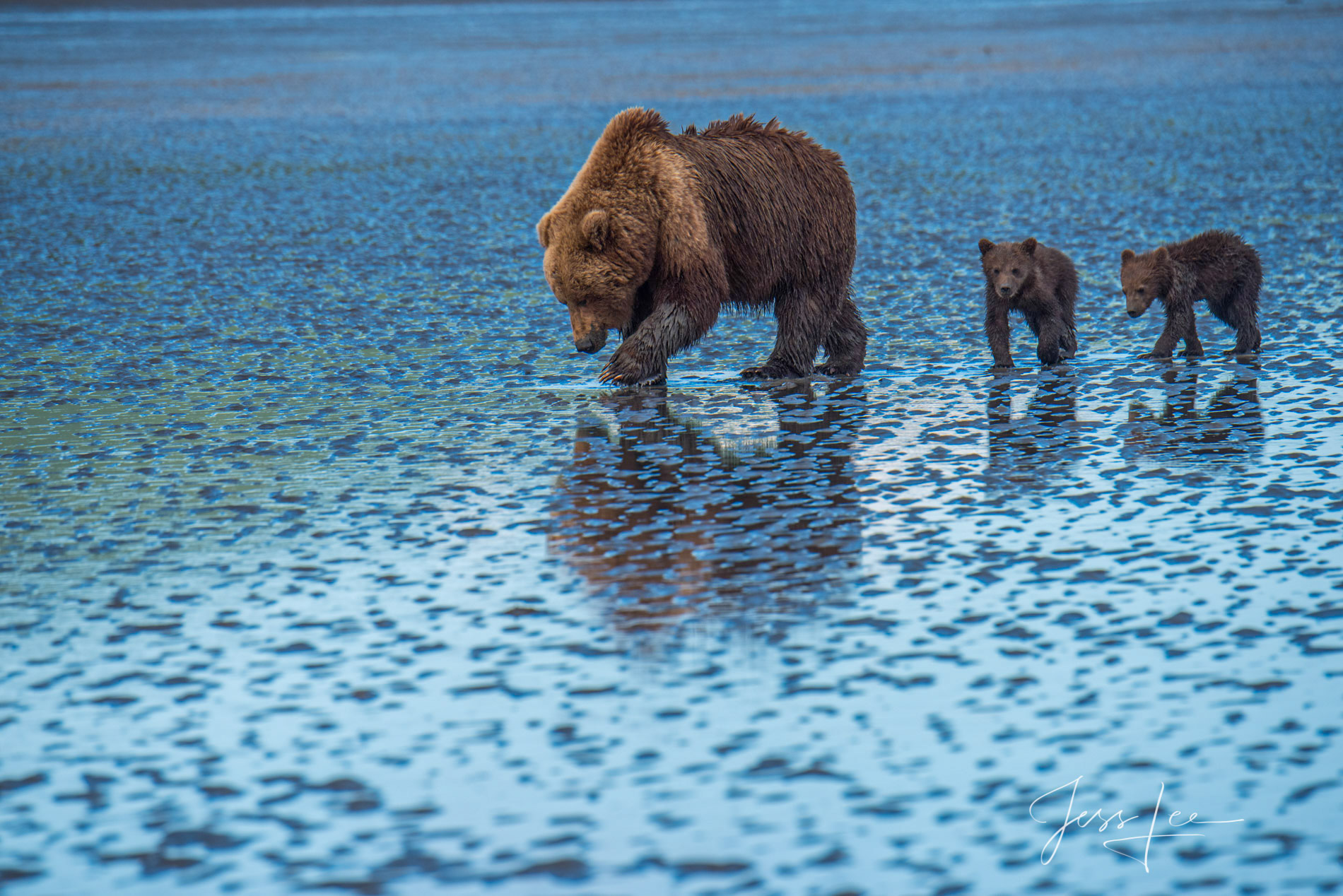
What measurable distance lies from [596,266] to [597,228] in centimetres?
19

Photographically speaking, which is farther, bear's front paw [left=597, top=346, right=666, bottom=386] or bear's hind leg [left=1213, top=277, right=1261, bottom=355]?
bear's hind leg [left=1213, top=277, right=1261, bottom=355]

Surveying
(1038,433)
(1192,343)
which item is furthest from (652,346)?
(1192,343)

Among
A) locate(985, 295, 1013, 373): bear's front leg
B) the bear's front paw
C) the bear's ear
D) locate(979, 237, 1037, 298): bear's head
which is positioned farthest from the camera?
locate(985, 295, 1013, 373): bear's front leg

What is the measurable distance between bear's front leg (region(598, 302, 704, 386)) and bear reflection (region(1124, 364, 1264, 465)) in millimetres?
2059

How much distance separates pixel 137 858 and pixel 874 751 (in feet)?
5.51

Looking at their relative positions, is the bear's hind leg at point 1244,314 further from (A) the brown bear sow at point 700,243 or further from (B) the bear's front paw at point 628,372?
(B) the bear's front paw at point 628,372

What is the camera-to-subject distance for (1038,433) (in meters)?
6.76

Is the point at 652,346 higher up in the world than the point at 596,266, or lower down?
lower down

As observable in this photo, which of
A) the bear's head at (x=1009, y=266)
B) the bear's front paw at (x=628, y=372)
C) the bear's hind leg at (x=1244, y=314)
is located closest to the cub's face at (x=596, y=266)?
the bear's front paw at (x=628, y=372)

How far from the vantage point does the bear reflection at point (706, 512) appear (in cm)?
493

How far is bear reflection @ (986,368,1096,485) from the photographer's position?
6195mm

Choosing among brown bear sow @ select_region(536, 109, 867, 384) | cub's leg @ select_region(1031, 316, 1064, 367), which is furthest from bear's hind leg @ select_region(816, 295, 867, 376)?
cub's leg @ select_region(1031, 316, 1064, 367)
